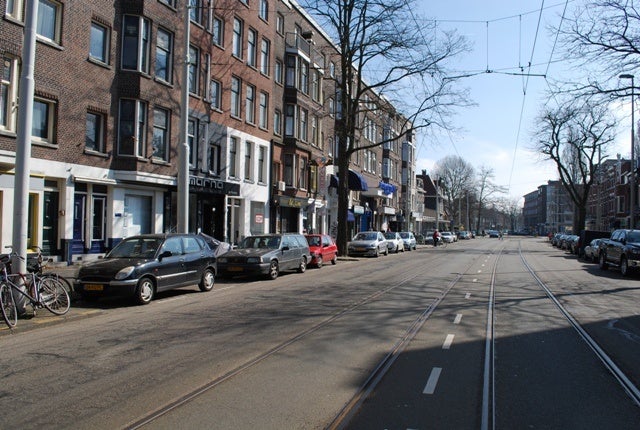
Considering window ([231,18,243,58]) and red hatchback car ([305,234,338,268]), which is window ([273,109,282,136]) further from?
red hatchback car ([305,234,338,268])

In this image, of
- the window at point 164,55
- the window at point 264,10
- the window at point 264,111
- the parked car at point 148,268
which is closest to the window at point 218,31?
the window at point 164,55

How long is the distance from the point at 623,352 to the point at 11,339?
9.12 meters

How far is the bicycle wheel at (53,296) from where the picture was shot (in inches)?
390

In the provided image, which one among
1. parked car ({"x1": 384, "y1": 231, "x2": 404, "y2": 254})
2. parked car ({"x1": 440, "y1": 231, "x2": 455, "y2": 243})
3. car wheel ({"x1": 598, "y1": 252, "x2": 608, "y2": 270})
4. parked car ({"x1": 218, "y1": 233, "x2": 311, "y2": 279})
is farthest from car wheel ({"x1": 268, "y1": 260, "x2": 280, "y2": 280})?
parked car ({"x1": 440, "y1": 231, "x2": 455, "y2": 243})

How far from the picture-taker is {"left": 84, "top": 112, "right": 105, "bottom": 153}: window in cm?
1948

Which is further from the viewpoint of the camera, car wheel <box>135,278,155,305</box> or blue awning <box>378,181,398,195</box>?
blue awning <box>378,181,398,195</box>

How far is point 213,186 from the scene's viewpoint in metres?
25.1

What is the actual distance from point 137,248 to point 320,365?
7.57 metres

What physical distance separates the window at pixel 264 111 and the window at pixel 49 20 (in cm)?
1420

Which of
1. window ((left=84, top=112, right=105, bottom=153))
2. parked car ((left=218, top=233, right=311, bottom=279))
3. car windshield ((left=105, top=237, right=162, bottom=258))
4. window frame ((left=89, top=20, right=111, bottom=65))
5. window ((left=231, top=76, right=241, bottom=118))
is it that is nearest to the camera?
car windshield ((left=105, top=237, right=162, bottom=258))

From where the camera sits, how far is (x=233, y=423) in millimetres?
4637

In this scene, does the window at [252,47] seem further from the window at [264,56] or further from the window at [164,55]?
the window at [164,55]

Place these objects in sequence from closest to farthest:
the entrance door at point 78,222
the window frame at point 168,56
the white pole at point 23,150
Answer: the white pole at point 23,150
the entrance door at point 78,222
the window frame at point 168,56

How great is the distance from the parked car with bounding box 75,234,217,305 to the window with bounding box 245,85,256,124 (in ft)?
55.2
